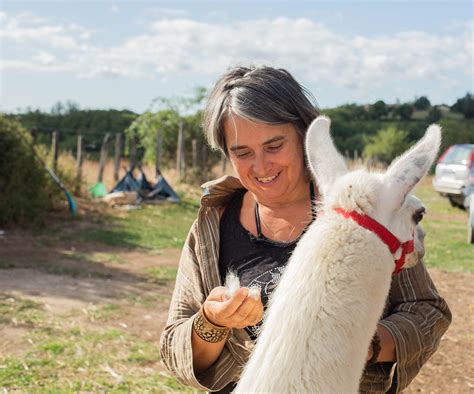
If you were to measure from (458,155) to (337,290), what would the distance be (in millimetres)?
17815

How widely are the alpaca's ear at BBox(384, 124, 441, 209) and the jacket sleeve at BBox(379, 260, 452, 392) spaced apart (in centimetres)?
56

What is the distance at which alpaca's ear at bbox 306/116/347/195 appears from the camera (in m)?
2.16

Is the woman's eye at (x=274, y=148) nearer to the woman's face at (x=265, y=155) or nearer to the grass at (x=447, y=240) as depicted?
the woman's face at (x=265, y=155)

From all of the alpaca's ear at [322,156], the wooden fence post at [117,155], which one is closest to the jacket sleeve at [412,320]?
the alpaca's ear at [322,156]

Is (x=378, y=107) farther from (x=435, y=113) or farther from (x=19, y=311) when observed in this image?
(x=435, y=113)

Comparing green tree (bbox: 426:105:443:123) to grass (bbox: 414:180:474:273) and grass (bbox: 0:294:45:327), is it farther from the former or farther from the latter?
grass (bbox: 0:294:45:327)

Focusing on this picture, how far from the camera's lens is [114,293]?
26.4ft

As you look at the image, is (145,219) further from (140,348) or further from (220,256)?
(220,256)

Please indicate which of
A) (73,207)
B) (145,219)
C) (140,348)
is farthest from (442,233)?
(140,348)

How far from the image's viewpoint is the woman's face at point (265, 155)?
97.1 inches

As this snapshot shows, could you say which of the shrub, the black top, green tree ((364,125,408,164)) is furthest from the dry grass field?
green tree ((364,125,408,164))

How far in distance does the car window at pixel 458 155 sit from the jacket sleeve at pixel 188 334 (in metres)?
16.8

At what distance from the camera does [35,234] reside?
12242mm

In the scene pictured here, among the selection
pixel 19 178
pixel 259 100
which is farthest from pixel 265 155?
pixel 19 178
